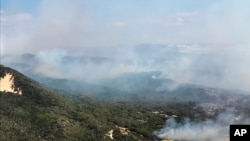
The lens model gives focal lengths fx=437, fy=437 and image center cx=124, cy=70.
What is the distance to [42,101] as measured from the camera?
191 meters

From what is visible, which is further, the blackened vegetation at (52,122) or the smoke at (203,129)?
the smoke at (203,129)

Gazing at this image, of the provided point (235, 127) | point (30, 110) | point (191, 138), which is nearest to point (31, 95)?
point (30, 110)

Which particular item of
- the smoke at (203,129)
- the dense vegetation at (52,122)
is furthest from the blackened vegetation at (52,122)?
the smoke at (203,129)

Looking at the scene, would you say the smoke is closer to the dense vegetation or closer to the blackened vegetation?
the blackened vegetation

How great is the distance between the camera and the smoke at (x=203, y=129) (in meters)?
163

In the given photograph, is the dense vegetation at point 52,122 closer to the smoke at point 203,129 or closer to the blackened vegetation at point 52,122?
the blackened vegetation at point 52,122

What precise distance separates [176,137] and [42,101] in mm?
61498

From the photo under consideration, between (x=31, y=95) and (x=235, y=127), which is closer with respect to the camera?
(x=235, y=127)

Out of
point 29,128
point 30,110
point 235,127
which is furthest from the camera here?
point 30,110

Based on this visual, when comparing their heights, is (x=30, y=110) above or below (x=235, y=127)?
above

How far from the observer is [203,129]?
567 ft

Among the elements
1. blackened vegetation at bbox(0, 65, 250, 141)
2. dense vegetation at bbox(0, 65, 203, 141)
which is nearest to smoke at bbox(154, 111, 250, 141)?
blackened vegetation at bbox(0, 65, 250, 141)

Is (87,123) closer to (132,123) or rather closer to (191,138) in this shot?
(132,123)

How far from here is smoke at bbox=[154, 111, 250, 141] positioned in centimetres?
16307
